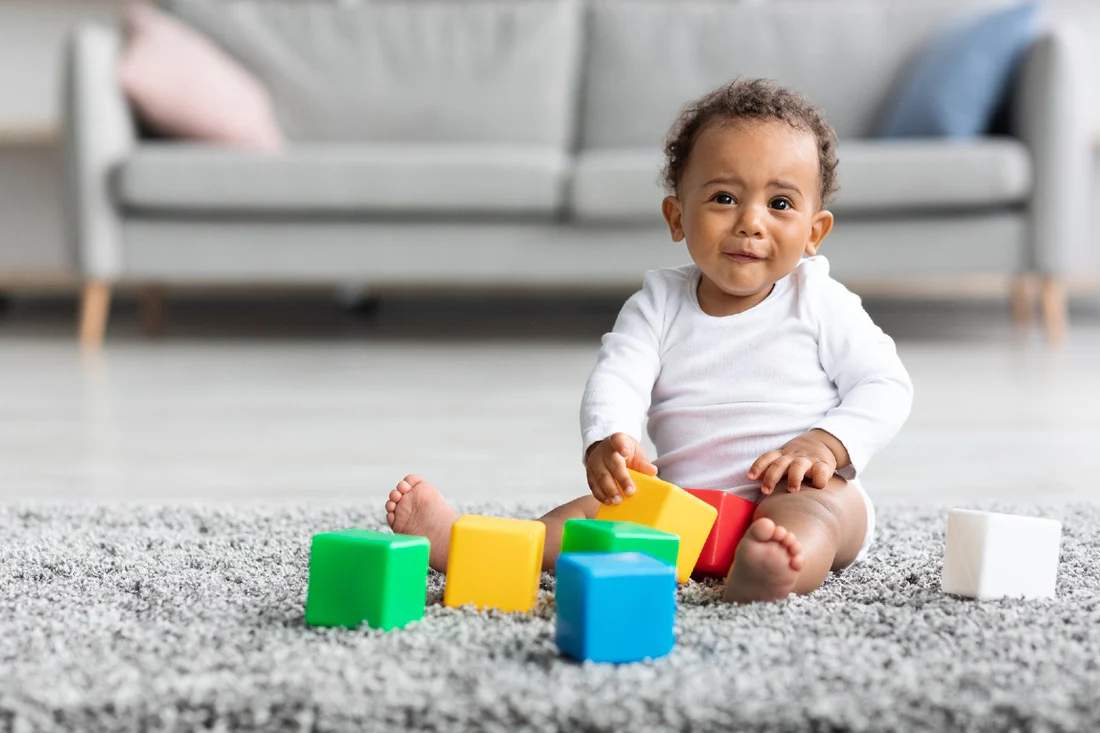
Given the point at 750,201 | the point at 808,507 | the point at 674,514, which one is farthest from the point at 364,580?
the point at 750,201

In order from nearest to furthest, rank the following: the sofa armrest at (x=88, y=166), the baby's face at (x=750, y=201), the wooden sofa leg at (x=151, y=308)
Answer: the baby's face at (x=750, y=201) < the sofa armrest at (x=88, y=166) < the wooden sofa leg at (x=151, y=308)

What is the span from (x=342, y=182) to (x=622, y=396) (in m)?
1.79

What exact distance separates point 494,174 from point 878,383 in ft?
5.83

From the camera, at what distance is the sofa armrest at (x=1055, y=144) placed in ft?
8.50

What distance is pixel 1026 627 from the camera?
74 cm

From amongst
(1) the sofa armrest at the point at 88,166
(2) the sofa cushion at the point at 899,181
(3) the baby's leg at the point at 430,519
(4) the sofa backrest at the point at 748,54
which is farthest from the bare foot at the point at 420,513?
(4) the sofa backrest at the point at 748,54

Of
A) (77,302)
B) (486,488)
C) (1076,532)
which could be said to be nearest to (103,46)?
(77,302)

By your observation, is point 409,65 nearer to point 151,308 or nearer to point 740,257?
point 151,308

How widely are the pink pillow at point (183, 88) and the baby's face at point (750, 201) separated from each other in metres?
2.11

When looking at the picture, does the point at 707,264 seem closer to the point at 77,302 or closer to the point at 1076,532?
the point at 1076,532

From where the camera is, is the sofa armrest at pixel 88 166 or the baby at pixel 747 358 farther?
the sofa armrest at pixel 88 166

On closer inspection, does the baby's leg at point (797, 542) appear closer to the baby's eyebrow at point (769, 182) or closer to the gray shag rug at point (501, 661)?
the gray shag rug at point (501, 661)

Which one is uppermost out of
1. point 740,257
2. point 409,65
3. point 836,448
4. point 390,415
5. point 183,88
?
point 409,65

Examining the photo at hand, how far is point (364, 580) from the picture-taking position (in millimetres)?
731
